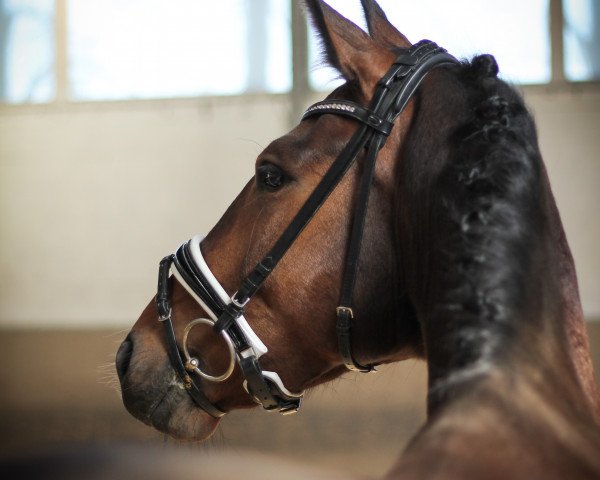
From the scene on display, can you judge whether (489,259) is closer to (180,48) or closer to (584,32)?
(584,32)

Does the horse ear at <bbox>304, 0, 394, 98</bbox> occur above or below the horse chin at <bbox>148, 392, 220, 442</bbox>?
above

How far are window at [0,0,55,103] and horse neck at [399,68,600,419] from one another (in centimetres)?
401

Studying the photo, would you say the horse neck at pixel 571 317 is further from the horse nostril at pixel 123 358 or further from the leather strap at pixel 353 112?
the horse nostril at pixel 123 358

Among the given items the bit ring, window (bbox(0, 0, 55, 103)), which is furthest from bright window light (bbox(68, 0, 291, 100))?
the bit ring

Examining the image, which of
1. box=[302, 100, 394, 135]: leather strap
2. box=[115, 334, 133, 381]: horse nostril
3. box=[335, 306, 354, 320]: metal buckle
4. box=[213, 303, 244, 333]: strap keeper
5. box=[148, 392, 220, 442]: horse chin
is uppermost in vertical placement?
box=[302, 100, 394, 135]: leather strap

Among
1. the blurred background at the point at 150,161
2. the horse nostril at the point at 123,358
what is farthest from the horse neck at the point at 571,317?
the blurred background at the point at 150,161

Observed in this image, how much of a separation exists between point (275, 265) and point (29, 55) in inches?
158

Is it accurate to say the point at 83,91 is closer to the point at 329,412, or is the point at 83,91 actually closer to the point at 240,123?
the point at 240,123

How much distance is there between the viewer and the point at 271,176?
4.59 ft

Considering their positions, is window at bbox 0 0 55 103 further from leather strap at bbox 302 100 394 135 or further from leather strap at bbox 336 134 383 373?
leather strap at bbox 336 134 383 373

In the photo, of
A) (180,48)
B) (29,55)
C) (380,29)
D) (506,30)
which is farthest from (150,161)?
(380,29)

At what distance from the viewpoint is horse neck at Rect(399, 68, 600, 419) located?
1.03 m

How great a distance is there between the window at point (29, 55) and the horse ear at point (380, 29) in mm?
3670

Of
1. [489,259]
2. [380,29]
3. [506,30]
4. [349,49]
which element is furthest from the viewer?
[506,30]
